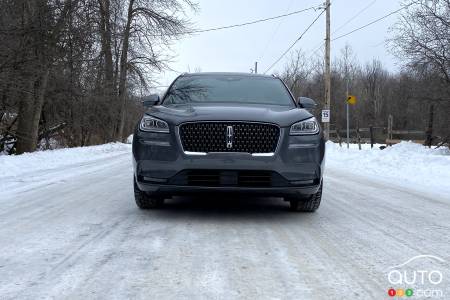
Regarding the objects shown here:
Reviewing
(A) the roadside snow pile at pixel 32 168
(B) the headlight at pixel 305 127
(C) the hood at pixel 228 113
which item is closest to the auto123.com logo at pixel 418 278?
(B) the headlight at pixel 305 127

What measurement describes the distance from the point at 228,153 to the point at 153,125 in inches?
35.3

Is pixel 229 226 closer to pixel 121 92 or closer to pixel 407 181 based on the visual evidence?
pixel 407 181

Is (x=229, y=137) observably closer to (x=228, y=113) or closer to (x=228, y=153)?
(x=228, y=153)

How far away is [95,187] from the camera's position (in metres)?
8.25

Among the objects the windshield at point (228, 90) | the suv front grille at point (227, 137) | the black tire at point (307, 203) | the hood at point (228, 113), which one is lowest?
the black tire at point (307, 203)

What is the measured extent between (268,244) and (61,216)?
2512 mm

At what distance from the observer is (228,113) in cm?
527

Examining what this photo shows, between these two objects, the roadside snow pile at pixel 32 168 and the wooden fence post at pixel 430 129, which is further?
the wooden fence post at pixel 430 129

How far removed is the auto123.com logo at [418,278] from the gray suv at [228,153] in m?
1.58

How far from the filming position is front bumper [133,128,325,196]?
16.5 feet

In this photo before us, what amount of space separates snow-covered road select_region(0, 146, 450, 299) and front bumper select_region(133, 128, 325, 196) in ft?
1.26

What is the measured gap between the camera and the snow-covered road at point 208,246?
324 centimetres

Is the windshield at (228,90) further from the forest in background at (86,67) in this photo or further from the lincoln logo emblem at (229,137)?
the forest in background at (86,67)

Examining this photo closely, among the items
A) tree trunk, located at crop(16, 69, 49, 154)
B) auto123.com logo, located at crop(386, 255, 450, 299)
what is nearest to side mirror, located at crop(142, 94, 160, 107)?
auto123.com logo, located at crop(386, 255, 450, 299)
